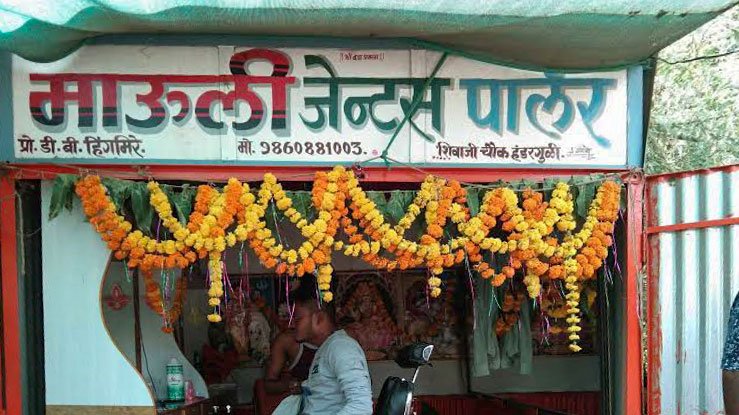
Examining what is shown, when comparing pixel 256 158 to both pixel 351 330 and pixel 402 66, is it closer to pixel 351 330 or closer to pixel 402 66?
pixel 402 66

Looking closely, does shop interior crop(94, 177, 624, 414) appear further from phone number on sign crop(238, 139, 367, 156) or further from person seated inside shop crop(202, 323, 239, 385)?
phone number on sign crop(238, 139, 367, 156)

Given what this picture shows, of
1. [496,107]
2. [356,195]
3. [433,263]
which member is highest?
[496,107]

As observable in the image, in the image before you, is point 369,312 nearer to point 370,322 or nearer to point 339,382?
point 370,322

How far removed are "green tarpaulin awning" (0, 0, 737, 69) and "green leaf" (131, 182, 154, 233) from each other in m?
0.92

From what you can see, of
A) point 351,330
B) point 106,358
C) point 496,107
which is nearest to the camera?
point 106,358

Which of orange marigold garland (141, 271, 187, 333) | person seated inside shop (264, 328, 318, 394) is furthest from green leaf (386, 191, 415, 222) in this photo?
person seated inside shop (264, 328, 318, 394)

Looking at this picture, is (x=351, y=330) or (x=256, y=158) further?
(x=351, y=330)

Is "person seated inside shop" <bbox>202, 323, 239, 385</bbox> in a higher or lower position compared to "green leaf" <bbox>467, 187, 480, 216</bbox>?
lower

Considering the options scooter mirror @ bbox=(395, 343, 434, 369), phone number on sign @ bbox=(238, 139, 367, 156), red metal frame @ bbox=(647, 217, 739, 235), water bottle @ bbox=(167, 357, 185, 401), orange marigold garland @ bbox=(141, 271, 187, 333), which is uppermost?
phone number on sign @ bbox=(238, 139, 367, 156)

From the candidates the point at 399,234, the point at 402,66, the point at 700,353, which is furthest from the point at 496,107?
the point at 700,353

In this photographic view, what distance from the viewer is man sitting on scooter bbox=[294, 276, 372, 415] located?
497 cm

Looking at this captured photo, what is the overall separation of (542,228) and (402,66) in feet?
4.45

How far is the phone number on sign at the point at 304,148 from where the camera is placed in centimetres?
540

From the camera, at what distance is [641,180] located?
5.66 metres
